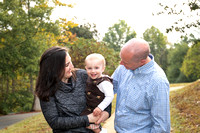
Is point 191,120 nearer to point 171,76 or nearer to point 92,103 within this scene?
point 92,103

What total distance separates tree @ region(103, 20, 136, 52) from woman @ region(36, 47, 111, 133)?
65.2 metres

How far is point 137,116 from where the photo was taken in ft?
9.50

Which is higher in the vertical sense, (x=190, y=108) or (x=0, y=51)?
(x=0, y=51)

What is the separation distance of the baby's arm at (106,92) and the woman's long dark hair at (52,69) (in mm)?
525

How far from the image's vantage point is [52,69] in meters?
2.90

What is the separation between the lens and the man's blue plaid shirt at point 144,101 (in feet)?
8.83

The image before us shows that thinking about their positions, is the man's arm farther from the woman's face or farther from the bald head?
the woman's face

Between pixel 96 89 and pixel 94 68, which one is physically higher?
pixel 94 68

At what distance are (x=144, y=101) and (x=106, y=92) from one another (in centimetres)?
50

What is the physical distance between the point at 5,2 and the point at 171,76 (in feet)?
169

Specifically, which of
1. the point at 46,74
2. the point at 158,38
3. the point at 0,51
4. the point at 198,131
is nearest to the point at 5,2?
the point at 0,51

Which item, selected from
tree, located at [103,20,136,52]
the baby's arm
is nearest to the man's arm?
the baby's arm

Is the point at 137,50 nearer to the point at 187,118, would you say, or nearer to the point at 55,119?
the point at 55,119

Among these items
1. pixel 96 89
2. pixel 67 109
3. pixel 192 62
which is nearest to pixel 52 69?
pixel 67 109
